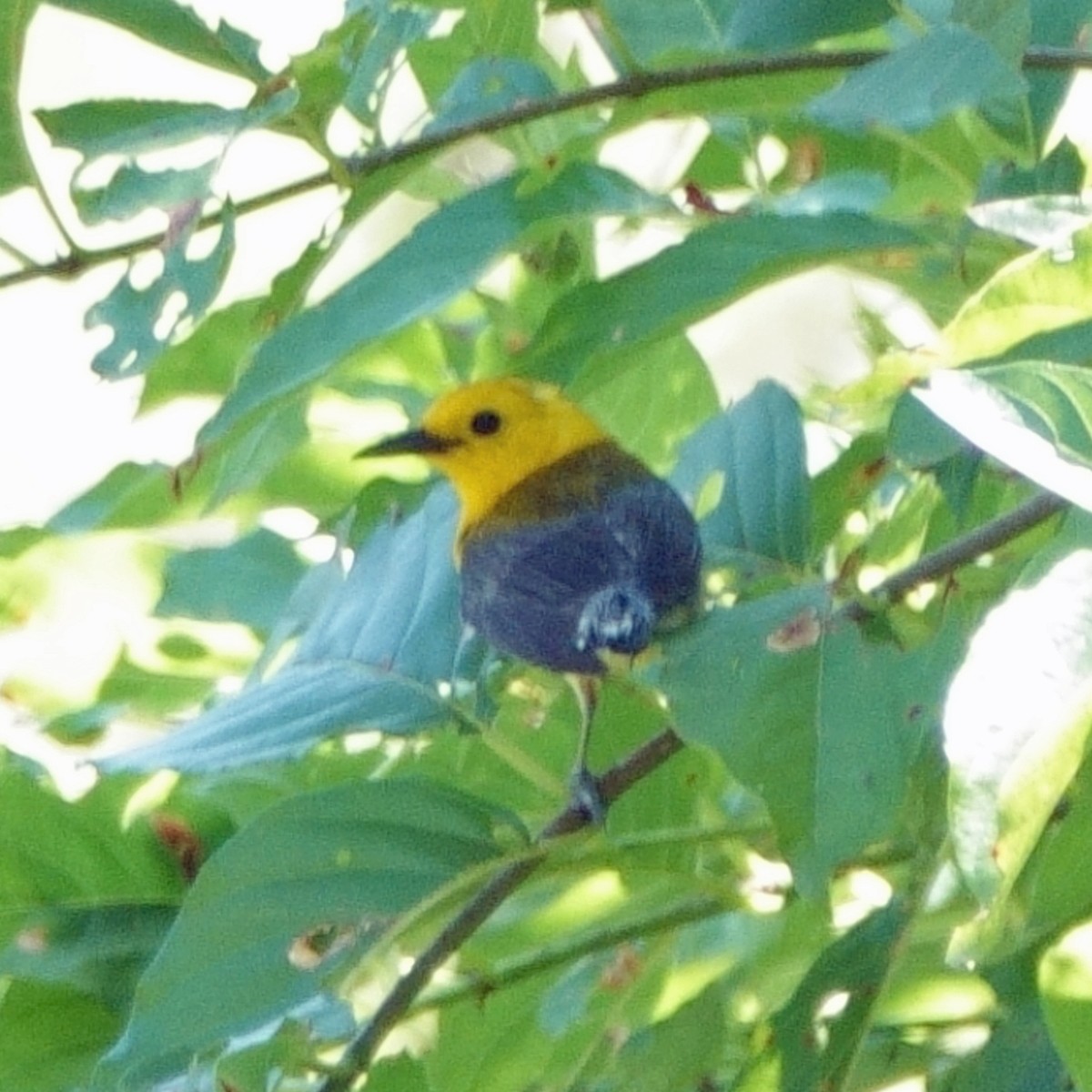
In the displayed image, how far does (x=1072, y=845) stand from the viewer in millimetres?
710

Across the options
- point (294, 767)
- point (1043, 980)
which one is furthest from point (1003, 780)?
point (294, 767)

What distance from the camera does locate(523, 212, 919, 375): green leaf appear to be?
0.84 meters

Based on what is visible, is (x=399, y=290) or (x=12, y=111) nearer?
(x=399, y=290)

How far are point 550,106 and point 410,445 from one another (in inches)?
17.4

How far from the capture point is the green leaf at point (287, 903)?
0.77 meters

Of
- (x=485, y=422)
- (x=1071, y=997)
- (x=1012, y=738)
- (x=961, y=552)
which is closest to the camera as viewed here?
(x=1012, y=738)

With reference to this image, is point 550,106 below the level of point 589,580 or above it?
above

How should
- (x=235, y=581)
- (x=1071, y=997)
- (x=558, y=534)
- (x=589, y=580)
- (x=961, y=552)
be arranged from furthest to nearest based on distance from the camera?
(x=558, y=534)
(x=589, y=580)
(x=235, y=581)
(x=961, y=552)
(x=1071, y=997)

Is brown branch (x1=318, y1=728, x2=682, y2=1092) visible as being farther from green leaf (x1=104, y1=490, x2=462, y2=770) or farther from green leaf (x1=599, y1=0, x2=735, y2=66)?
green leaf (x1=599, y1=0, x2=735, y2=66)

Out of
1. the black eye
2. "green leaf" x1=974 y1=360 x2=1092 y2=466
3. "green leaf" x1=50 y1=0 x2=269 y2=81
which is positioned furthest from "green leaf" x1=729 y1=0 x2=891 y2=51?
the black eye

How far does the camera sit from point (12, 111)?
95 centimetres

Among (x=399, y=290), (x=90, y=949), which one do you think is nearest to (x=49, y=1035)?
(x=90, y=949)

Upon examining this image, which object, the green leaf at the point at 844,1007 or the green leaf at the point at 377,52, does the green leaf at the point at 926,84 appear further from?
the green leaf at the point at 844,1007

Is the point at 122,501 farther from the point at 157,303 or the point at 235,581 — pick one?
the point at 157,303
